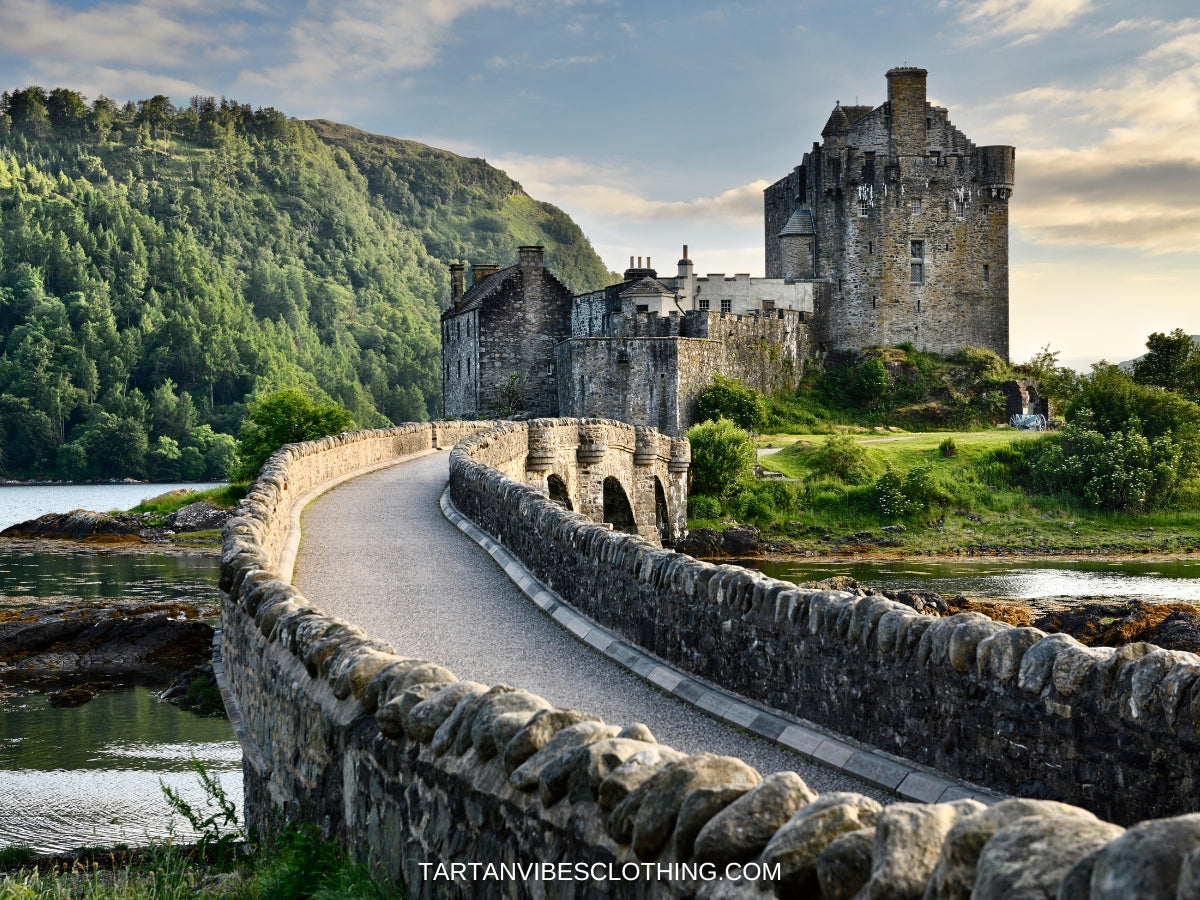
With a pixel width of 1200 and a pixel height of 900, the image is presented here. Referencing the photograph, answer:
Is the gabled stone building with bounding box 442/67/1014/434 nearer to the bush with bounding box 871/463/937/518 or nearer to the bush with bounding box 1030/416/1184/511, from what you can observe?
the bush with bounding box 871/463/937/518

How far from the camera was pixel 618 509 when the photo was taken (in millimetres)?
36031

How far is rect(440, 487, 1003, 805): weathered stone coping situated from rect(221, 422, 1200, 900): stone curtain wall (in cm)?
42

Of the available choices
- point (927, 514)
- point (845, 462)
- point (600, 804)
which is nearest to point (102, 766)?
point (600, 804)

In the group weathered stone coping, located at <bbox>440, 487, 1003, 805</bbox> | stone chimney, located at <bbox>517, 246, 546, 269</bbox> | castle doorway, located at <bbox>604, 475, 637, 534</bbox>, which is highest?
stone chimney, located at <bbox>517, 246, 546, 269</bbox>

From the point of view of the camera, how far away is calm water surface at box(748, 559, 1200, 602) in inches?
1249

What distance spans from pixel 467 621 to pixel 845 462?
3802 centimetres

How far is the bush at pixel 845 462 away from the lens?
47.6m

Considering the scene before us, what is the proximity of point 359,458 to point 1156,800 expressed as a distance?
23.9 metres

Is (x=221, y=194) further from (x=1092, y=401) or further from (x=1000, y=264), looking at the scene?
(x=1092, y=401)

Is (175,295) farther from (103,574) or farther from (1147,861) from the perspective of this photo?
(1147,861)

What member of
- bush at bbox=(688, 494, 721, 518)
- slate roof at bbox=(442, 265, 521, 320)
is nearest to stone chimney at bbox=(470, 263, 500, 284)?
slate roof at bbox=(442, 265, 521, 320)

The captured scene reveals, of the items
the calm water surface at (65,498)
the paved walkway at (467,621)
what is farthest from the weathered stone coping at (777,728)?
the calm water surface at (65,498)

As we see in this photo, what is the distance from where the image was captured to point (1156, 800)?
5273 mm

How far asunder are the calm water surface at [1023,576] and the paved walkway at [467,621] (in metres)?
18.1
